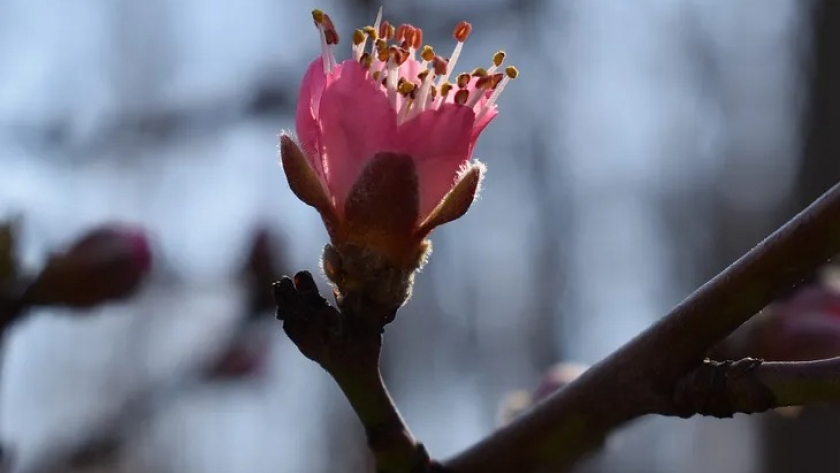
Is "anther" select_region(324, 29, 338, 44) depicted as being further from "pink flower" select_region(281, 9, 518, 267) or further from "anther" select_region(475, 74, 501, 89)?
"anther" select_region(475, 74, 501, 89)

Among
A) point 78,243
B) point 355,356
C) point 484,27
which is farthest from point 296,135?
point 484,27

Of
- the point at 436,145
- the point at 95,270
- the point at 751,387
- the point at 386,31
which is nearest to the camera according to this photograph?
the point at 751,387

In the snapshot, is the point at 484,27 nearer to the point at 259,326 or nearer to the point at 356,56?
the point at 259,326

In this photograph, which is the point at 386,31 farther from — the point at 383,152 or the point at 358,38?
the point at 383,152

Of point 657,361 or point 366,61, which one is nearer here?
point 657,361

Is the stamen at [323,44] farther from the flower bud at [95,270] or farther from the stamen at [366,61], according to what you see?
the flower bud at [95,270]

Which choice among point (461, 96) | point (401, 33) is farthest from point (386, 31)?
point (461, 96)

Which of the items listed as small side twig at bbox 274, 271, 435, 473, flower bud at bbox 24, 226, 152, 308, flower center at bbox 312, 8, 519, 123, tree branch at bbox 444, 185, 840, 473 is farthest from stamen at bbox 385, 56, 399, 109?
flower bud at bbox 24, 226, 152, 308
